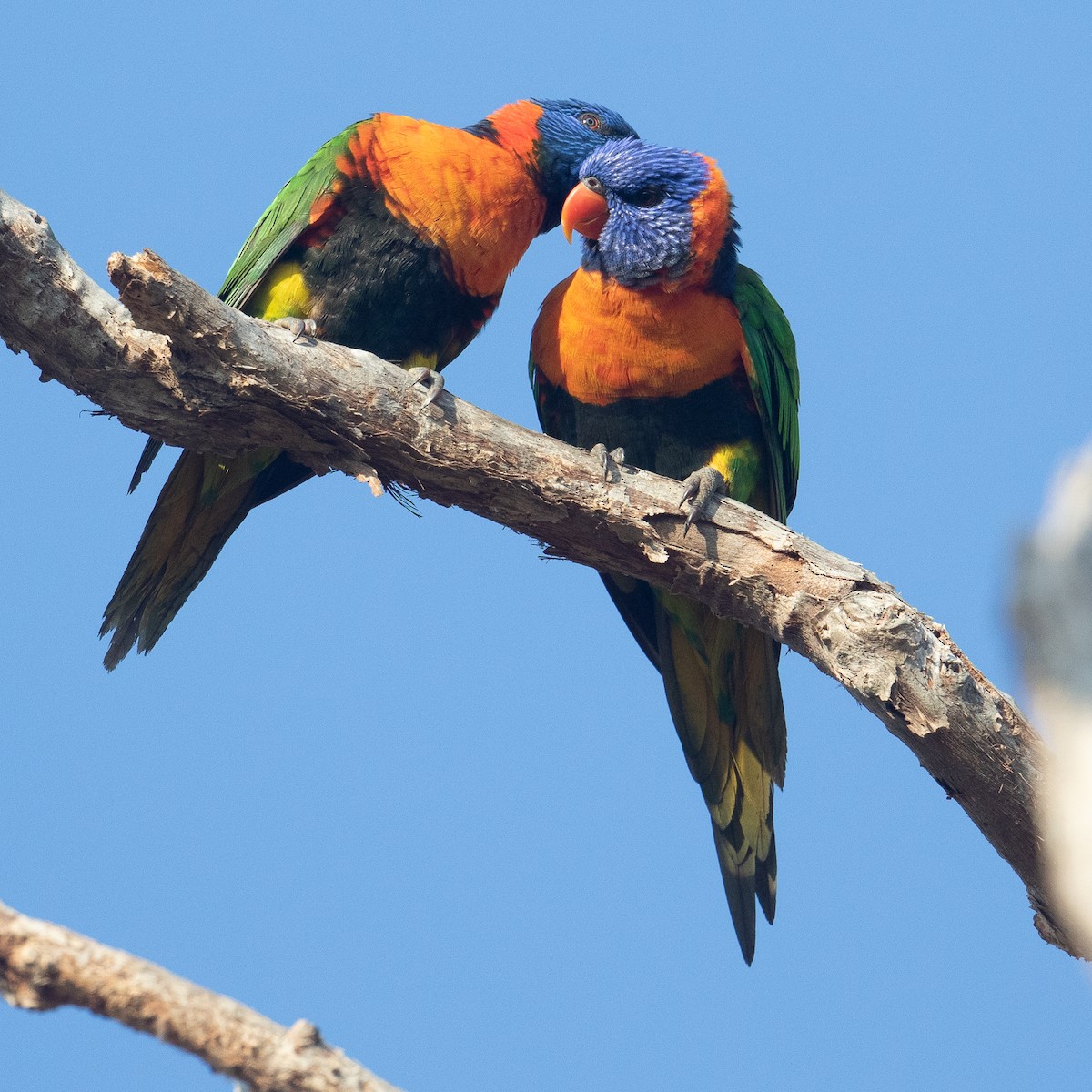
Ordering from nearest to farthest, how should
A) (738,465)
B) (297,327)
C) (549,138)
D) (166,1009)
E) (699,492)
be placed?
(166,1009)
(699,492)
(297,327)
(738,465)
(549,138)

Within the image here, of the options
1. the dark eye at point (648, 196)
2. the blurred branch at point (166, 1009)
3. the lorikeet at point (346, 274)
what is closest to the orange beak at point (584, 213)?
the dark eye at point (648, 196)

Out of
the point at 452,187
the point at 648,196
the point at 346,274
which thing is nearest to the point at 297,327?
the point at 346,274

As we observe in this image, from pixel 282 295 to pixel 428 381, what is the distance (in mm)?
1144

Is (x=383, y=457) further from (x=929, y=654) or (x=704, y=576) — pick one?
(x=929, y=654)

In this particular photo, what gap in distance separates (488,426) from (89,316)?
134 cm

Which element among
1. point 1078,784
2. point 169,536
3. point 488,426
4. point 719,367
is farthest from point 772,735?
point 1078,784

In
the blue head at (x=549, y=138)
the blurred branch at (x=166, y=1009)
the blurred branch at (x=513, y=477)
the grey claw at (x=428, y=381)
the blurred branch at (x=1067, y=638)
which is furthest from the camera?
the blue head at (x=549, y=138)

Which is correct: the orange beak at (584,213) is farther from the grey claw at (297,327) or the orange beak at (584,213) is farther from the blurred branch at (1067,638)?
the blurred branch at (1067,638)

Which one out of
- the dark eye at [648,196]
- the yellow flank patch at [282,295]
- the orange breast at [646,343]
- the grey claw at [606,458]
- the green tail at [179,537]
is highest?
the dark eye at [648,196]

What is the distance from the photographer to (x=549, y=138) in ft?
18.3

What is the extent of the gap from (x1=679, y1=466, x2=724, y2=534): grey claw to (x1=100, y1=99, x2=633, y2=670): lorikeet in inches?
56.9

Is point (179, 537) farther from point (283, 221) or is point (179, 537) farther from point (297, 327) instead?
point (283, 221)

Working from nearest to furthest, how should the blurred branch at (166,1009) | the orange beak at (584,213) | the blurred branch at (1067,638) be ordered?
the blurred branch at (1067,638) → the blurred branch at (166,1009) → the orange beak at (584,213)

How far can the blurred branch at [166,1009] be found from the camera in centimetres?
242
